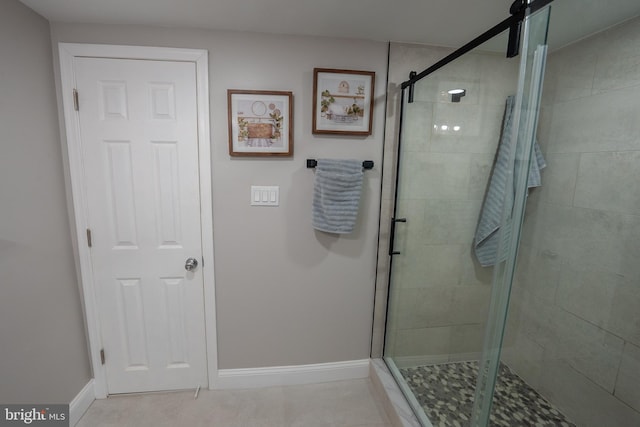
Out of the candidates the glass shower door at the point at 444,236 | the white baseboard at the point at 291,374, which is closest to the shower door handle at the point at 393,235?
the glass shower door at the point at 444,236

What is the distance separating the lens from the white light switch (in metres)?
1.61

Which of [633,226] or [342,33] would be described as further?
[342,33]

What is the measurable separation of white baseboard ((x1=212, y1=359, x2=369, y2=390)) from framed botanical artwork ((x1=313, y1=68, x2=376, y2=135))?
155 centimetres

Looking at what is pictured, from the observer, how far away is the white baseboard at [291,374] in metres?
1.76

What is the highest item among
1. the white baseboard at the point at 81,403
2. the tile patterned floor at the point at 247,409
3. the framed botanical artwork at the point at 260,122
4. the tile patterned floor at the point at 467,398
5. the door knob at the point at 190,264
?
the framed botanical artwork at the point at 260,122

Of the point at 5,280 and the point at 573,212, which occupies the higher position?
the point at 573,212

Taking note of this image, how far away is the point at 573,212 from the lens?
4.58 ft

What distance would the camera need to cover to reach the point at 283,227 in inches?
65.7

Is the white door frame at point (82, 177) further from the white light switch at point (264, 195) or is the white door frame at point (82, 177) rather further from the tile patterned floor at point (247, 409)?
the white light switch at point (264, 195)

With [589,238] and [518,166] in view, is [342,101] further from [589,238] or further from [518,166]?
[589,238]

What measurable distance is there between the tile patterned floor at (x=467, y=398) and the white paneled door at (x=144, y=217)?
1393 mm

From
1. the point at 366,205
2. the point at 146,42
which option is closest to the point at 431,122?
the point at 366,205

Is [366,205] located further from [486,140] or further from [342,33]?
[342,33]

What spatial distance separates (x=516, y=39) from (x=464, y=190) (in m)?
0.77
